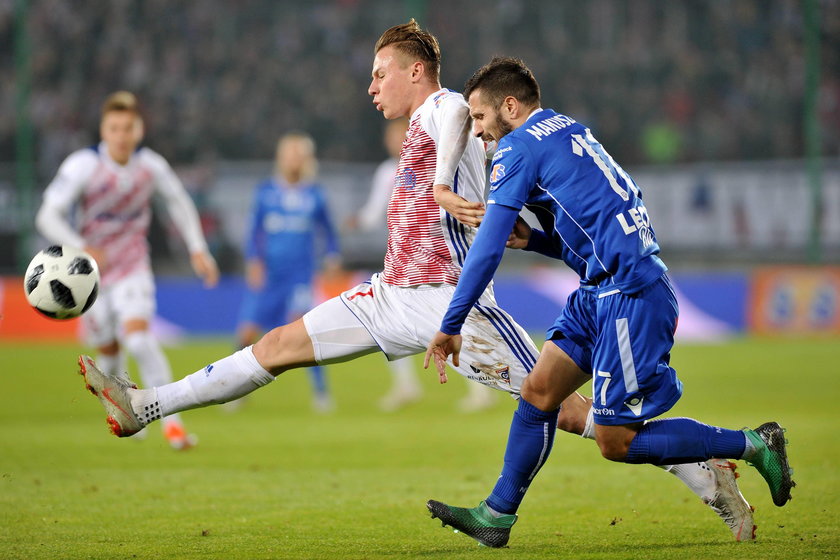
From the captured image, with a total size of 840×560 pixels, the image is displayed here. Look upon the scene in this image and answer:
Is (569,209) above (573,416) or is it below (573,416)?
above

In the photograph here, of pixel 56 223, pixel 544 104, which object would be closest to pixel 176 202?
pixel 56 223

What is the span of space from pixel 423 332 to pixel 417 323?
2.0 inches

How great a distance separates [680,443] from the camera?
16.4ft

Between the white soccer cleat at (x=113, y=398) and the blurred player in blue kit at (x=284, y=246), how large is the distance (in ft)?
21.1

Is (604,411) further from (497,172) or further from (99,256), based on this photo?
(99,256)

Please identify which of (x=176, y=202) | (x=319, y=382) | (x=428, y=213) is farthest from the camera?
(x=319, y=382)

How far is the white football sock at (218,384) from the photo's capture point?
17.7 feet

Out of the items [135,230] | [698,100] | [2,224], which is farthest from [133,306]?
[698,100]

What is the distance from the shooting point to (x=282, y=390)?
13.0 m

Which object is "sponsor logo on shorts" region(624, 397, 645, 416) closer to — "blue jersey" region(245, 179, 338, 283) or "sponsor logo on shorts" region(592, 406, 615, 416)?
"sponsor logo on shorts" region(592, 406, 615, 416)

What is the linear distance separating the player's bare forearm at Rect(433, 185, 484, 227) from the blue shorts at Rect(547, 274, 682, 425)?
0.62 m

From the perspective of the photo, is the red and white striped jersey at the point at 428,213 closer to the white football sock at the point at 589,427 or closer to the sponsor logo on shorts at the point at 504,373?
the sponsor logo on shorts at the point at 504,373

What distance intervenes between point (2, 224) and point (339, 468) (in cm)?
1096

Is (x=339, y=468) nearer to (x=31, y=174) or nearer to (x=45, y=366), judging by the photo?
(x=45, y=366)
